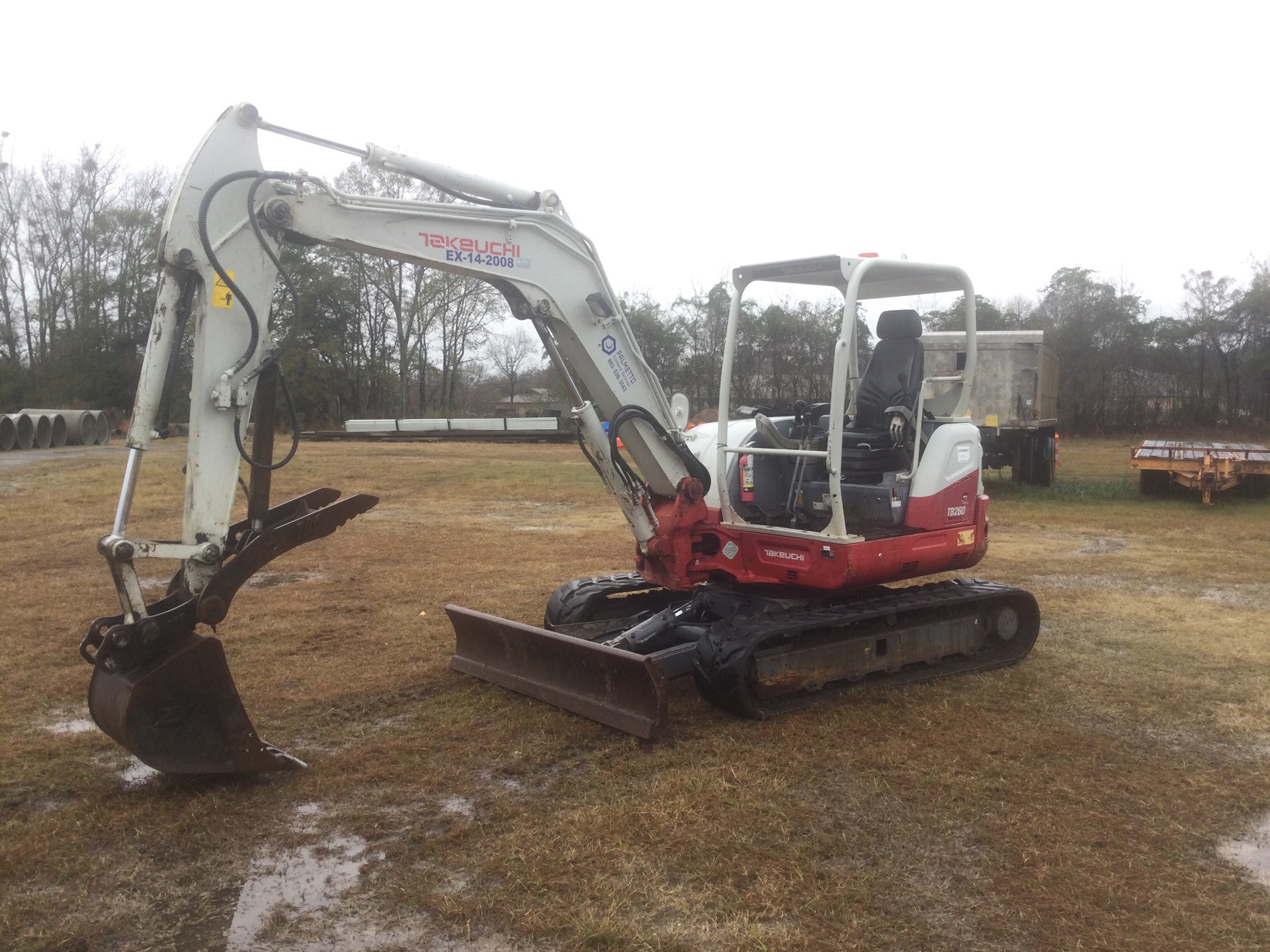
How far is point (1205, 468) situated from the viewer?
15.5m

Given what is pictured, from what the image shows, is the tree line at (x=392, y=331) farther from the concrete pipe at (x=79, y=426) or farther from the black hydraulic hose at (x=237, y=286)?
the black hydraulic hose at (x=237, y=286)

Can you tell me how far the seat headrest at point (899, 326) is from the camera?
678 centimetres

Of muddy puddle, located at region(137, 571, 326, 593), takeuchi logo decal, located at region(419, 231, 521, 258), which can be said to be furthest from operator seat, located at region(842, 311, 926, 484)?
muddy puddle, located at region(137, 571, 326, 593)

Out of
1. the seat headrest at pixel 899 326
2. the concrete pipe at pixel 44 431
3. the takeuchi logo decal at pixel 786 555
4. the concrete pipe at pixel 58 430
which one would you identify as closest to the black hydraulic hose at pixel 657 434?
the takeuchi logo decal at pixel 786 555

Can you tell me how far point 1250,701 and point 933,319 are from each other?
20.8 metres

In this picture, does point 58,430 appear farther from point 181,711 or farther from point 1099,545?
point 181,711

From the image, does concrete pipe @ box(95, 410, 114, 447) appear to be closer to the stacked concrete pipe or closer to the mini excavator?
the stacked concrete pipe

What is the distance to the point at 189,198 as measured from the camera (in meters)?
4.56

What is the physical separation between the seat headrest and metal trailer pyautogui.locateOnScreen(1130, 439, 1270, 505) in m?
11.0

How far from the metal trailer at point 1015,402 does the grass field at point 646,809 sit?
9.02m

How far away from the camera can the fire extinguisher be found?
6.55m

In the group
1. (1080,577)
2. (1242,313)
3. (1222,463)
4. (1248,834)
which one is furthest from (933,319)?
(1248,834)

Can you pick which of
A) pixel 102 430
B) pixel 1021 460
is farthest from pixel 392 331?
pixel 1021 460

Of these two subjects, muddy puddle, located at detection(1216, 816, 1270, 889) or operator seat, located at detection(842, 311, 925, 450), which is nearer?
muddy puddle, located at detection(1216, 816, 1270, 889)
